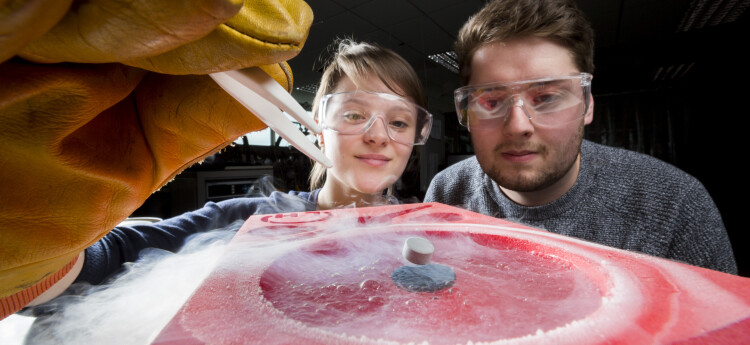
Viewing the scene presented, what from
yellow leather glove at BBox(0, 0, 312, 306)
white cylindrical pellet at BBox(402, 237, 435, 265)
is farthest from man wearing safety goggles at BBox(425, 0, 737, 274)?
yellow leather glove at BBox(0, 0, 312, 306)

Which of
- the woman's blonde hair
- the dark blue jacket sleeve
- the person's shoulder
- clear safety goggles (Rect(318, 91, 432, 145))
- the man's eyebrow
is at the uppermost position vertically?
the woman's blonde hair

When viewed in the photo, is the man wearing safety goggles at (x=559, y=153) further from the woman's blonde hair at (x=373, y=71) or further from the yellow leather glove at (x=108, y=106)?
the yellow leather glove at (x=108, y=106)

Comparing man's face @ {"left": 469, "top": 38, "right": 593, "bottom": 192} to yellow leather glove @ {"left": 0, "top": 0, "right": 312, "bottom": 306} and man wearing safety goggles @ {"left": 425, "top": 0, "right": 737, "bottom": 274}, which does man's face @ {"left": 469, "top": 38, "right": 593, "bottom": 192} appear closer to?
man wearing safety goggles @ {"left": 425, "top": 0, "right": 737, "bottom": 274}

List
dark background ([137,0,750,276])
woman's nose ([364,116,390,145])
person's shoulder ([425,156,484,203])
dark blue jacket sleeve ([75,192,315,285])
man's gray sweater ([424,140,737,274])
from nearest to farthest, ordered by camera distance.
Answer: dark blue jacket sleeve ([75,192,315,285]) < man's gray sweater ([424,140,737,274]) < woman's nose ([364,116,390,145]) < person's shoulder ([425,156,484,203]) < dark background ([137,0,750,276])

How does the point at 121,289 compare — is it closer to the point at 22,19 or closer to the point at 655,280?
the point at 22,19

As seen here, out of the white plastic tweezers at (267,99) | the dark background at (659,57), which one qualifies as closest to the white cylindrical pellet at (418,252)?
the white plastic tweezers at (267,99)

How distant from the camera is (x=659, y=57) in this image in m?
3.35

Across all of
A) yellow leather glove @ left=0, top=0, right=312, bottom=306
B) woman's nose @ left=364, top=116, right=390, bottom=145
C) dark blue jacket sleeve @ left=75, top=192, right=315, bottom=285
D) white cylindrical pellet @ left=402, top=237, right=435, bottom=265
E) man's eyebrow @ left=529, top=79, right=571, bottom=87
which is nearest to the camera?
yellow leather glove @ left=0, top=0, right=312, bottom=306

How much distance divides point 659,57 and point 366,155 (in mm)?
3828

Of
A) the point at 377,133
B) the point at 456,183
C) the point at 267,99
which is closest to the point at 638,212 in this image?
the point at 456,183

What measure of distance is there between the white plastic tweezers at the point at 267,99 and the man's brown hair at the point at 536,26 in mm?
1062

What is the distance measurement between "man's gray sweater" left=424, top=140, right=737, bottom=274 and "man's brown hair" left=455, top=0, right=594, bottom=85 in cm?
43

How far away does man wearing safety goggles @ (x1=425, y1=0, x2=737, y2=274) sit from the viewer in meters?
1.00

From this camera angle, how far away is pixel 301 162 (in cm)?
498
